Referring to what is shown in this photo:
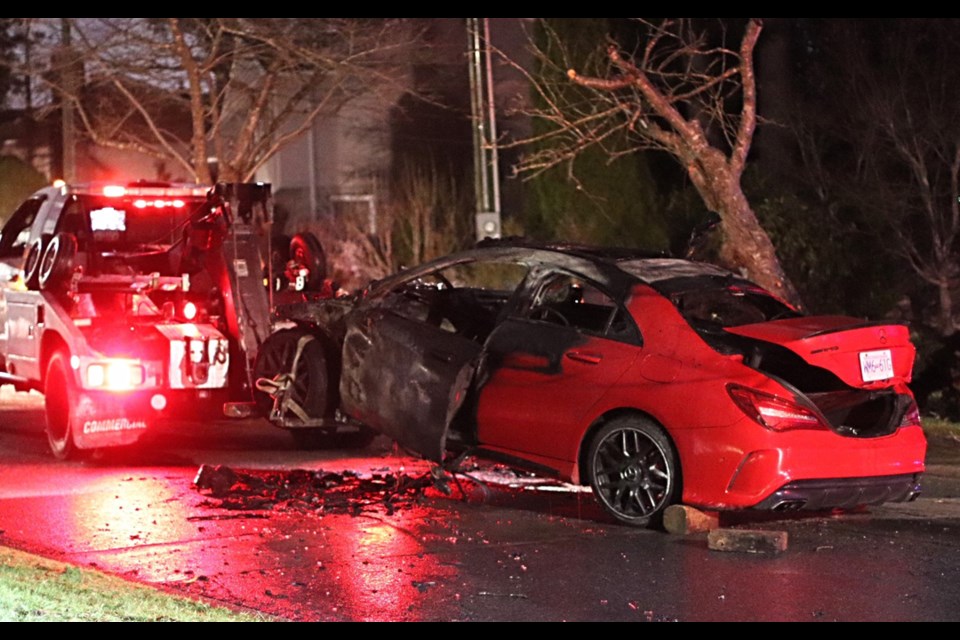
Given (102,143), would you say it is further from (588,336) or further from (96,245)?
(588,336)

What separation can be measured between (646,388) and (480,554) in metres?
1.43

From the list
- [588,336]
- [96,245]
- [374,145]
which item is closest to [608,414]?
[588,336]

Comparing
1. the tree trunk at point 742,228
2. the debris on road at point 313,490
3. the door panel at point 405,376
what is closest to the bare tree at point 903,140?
the tree trunk at point 742,228

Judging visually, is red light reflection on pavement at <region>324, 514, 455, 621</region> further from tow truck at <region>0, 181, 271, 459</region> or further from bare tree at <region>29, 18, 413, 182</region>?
bare tree at <region>29, 18, 413, 182</region>

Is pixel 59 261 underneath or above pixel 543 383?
above

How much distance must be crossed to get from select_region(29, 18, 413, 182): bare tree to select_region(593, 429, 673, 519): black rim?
14969 mm

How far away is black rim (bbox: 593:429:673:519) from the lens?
8.77 metres

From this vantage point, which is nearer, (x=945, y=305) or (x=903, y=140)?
(x=945, y=305)

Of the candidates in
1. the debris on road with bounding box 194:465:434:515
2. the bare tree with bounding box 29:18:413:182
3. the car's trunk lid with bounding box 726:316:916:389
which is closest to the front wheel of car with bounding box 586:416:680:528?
the car's trunk lid with bounding box 726:316:916:389

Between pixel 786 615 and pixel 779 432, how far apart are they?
172 cm

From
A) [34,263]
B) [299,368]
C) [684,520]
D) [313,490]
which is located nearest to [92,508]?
[313,490]

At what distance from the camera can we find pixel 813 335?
27.7 feet

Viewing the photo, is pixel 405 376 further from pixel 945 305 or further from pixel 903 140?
pixel 903 140

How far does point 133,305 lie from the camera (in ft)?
39.7
